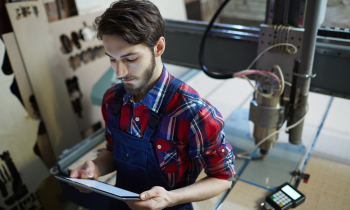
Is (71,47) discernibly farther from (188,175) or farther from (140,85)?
(188,175)

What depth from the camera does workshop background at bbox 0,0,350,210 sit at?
1.25m

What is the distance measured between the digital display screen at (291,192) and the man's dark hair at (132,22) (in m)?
0.83

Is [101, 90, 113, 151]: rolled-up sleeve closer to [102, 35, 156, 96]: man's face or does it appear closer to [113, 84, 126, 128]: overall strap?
[113, 84, 126, 128]: overall strap

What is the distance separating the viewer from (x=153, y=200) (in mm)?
770

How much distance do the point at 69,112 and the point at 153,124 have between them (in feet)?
3.81

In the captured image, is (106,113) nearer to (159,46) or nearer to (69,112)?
(159,46)

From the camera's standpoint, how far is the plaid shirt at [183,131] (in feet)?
2.83

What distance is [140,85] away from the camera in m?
0.86

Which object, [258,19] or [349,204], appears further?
[258,19]

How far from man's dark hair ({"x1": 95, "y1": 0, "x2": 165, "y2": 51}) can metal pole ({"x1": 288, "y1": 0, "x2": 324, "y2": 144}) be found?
0.63 metres

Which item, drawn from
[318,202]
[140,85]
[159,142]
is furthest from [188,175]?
[318,202]

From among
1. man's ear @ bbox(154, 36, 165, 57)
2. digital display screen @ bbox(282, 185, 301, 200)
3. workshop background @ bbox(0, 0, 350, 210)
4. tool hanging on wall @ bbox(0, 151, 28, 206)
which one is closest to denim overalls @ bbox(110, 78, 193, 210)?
man's ear @ bbox(154, 36, 165, 57)

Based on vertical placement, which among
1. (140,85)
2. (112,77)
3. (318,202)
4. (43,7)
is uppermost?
(43,7)

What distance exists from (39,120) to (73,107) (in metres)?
0.27
